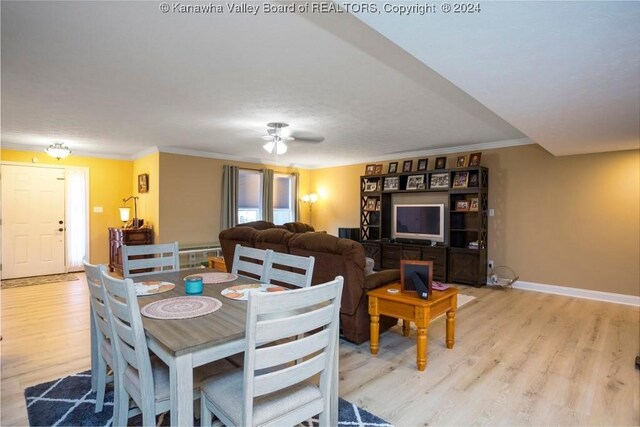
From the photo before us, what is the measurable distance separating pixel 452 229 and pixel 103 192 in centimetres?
682

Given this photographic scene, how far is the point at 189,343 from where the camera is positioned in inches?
52.4

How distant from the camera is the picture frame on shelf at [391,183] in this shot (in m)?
6.66

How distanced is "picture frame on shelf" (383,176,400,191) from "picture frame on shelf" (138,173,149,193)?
470 centimetres

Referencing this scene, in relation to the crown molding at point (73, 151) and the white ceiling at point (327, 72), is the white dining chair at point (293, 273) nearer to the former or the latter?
the white ceiling at point (327, 72)

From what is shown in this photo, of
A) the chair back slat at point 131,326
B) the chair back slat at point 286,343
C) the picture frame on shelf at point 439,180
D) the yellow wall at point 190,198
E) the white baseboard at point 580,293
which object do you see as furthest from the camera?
the yellow wall at point 190,198

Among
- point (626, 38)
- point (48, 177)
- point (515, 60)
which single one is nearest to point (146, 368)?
point (515, 60)

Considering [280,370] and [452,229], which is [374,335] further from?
[452,229]

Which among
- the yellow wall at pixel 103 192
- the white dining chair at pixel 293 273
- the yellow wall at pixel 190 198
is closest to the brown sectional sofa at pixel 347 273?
the white dining chair at pixel 293 273

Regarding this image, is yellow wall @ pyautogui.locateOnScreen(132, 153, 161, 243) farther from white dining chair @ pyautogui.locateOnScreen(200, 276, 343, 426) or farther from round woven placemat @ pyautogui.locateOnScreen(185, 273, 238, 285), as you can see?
white dining chair @ pyautogui.locateOnScreen(200, 276, 343, 426)

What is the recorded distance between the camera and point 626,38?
1.77 m

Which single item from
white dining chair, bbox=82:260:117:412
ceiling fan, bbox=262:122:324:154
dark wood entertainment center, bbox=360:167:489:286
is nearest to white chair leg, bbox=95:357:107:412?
white dining chair, bbox=82:260:117:412

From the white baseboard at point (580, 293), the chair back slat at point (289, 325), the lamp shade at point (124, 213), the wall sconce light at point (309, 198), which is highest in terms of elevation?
the wall sconce light at point (309, 198)

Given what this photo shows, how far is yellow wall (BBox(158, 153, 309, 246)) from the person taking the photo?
628 centimetres

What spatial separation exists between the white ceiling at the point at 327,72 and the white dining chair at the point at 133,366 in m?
1.64
